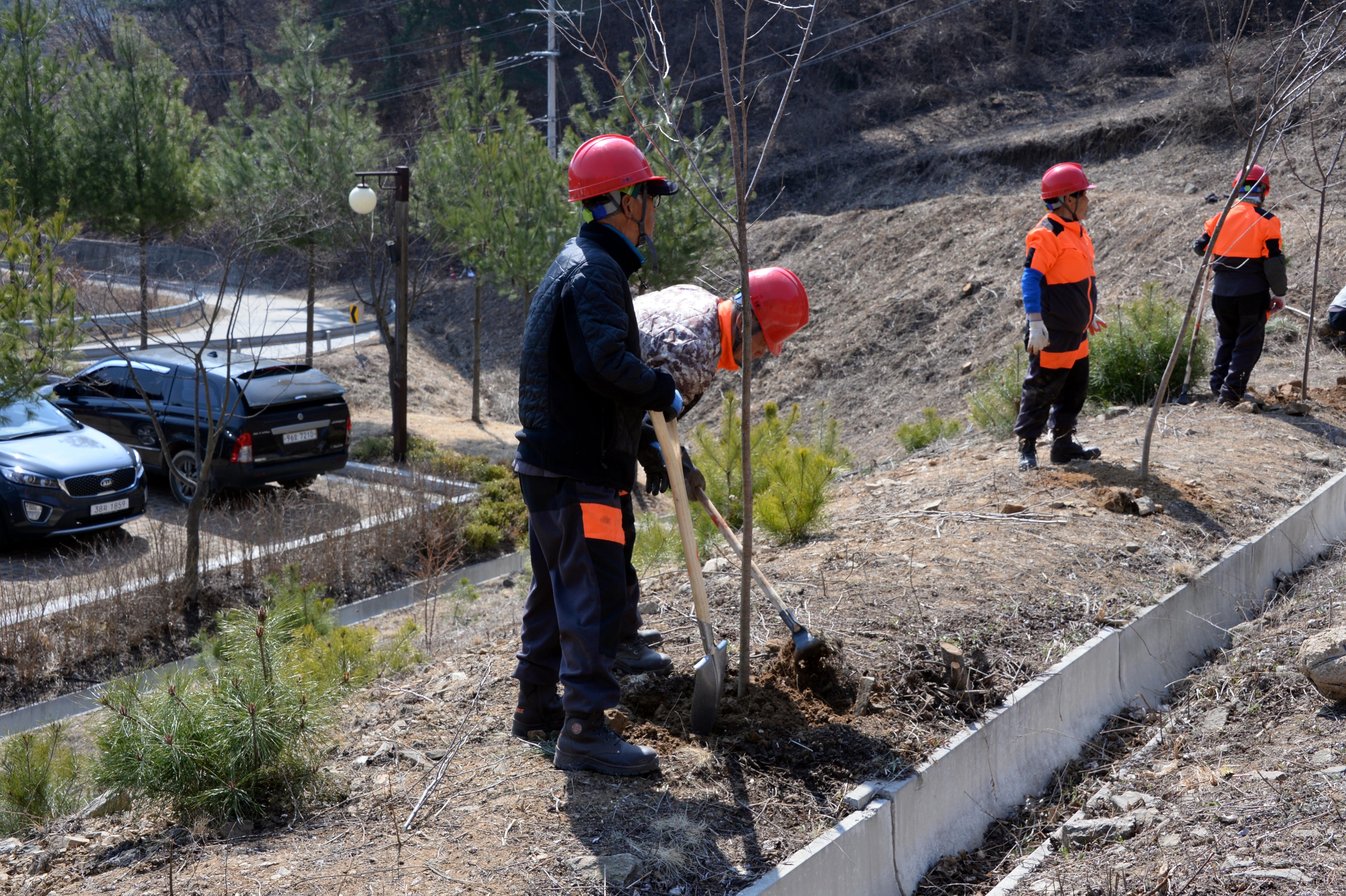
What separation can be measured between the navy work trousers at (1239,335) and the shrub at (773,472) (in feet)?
10.4

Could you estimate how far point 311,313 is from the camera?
20969mm

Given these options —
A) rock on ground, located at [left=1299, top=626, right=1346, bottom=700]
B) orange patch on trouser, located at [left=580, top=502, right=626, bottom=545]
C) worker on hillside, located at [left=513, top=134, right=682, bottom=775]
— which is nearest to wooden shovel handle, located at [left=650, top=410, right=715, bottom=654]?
worker on hillside, located at [left=513, top=134, right=682, bottom=775]

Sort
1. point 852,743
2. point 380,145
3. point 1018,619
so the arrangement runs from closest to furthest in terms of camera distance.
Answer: point 852,743
point 1018,619
point 380,145

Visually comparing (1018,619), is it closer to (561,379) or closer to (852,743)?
(852,743)

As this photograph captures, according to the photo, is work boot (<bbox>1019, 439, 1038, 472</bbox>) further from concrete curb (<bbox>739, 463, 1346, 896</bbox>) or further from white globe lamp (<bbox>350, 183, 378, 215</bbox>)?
white globe lamp (<bbox>350, 183, 378, 215</bbox>)

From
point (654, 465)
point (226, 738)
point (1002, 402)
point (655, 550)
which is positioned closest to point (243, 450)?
point (655, 550)

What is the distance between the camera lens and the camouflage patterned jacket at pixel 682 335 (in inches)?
140

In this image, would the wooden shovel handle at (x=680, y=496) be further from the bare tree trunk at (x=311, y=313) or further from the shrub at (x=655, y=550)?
the bare tree trunk at (x=311, y=313)

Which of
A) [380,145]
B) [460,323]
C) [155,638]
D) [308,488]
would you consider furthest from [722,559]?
[460,323]

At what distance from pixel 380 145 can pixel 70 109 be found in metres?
7.21

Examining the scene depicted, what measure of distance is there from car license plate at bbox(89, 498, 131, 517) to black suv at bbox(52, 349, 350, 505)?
0.57 m

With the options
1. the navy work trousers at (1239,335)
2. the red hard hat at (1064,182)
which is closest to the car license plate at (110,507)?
the red hard hat at (1064,182)

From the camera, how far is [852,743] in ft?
11.8

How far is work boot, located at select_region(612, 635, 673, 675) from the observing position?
13.3ft
